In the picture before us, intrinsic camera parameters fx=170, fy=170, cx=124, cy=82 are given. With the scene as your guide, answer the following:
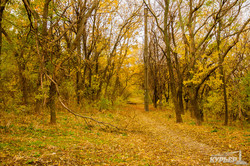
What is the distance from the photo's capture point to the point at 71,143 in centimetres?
543

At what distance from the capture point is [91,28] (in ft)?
53.7

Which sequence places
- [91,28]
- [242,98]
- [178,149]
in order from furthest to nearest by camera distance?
[91,28]
[242,98]
[178,149]

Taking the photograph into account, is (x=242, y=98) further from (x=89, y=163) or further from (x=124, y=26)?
(x=89, y=163)

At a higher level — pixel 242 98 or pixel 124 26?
pixel 124 26

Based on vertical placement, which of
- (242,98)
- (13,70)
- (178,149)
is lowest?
(178,149)

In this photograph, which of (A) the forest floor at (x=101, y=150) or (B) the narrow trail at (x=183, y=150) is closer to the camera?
(A) the forest floor at (x=101, y=150)

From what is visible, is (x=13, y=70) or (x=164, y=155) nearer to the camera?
(x=164, y=155)

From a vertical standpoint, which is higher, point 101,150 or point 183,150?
point 101,150

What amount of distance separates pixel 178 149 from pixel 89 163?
327 centimetres

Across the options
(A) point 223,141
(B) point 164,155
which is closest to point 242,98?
(A) point 223,141

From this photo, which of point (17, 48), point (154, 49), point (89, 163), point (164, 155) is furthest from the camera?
point (154, 49)

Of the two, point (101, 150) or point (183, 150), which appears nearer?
point (101, 150)

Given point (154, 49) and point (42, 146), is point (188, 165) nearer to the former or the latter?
point (42, 146)

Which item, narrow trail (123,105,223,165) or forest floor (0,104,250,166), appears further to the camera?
narrow trail (123,105,223,165)
